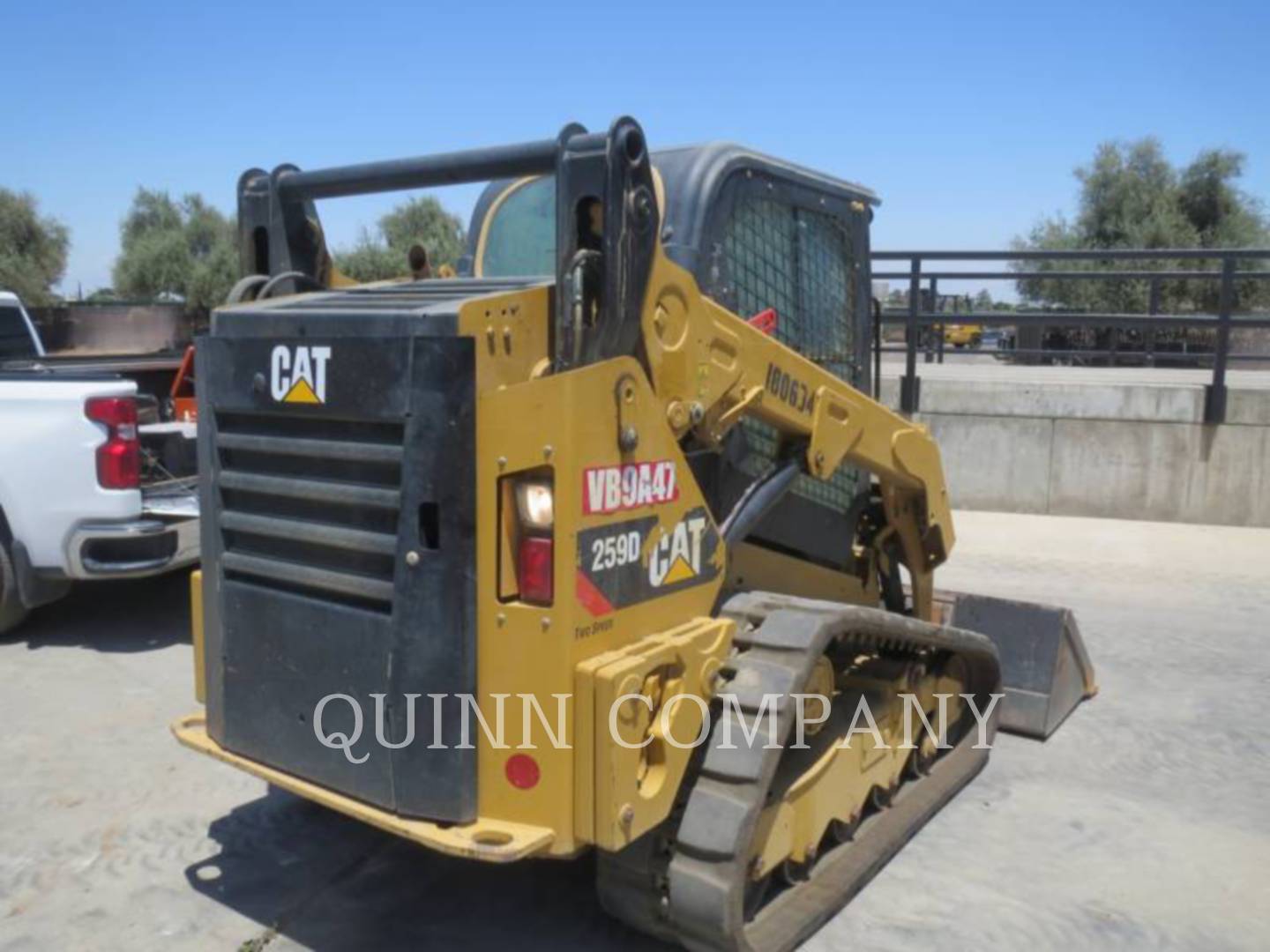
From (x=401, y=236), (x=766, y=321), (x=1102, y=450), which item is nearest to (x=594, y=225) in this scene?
(x=766, y=321)

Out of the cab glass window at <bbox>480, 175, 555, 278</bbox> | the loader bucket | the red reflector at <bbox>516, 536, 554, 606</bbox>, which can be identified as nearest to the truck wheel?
the cab glass window at <bbox>480, 175, 555, 278</bbox>

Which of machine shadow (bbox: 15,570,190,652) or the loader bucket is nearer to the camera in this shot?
the loader bucket

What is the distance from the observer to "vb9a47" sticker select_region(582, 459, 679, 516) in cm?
288

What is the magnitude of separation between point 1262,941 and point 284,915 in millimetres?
3027

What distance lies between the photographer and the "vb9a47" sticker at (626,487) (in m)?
2.88

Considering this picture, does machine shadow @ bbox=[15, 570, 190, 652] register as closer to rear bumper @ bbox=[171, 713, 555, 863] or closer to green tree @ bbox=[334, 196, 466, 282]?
rear bumper @ bbox=[171, 713, 555, 863]

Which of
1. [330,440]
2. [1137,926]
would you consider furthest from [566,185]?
[1137,926]

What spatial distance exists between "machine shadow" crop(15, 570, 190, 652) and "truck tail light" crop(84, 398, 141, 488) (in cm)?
103

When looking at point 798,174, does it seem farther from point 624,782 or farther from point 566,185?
point 624,782

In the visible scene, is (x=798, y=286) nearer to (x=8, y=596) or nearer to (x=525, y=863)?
(x=525, y=863)

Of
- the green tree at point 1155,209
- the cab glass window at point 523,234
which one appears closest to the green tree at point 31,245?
the green tree at point 1155,209

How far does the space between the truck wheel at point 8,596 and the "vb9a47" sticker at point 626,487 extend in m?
4.83

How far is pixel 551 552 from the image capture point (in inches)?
111

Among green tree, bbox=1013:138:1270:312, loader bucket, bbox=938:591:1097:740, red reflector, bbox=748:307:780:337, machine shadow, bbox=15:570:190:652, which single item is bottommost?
machine shadow, bbox=15:570:190:652
